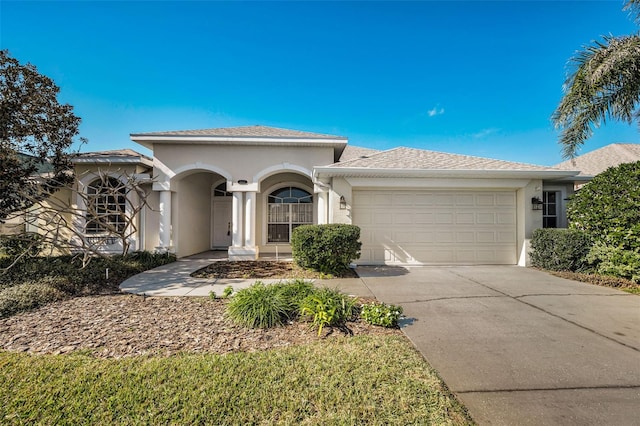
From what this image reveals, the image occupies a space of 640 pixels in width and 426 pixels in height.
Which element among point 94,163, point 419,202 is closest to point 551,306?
point 419,202

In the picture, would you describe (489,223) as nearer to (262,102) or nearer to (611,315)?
(611,315)

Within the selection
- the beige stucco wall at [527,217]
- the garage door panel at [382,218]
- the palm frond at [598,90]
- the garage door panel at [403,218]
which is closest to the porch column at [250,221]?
the garage door panel at [382,218]

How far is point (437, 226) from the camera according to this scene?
9.14m

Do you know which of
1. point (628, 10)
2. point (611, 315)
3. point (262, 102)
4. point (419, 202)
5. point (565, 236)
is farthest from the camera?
point (262, 102)

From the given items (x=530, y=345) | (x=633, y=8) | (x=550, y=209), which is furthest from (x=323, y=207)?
(x=633, y=8)

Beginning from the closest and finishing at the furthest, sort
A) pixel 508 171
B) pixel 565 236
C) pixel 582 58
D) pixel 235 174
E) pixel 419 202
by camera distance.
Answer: pixel 582 58, pixel 565 236, pixel 508 171, pixel 419 202, pixel 235 174

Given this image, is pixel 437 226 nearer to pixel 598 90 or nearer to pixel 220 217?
pixel 598 90

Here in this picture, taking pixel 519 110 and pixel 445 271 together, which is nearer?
pixel 445 271

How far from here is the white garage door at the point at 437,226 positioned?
9.05 meters

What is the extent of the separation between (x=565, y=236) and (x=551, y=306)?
13.4 ft

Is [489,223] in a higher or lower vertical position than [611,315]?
higher

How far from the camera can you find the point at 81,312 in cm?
468

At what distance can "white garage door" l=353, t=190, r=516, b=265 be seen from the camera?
29.7 feet

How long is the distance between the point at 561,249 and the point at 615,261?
44.7 inches
